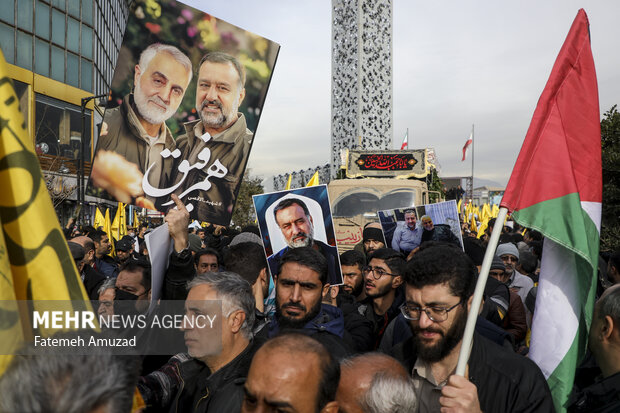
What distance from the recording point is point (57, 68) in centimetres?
2814

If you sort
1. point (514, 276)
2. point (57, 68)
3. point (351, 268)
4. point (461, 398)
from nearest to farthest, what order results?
point (461, 398) → point (351, 268) → point (514, 276) → point (57, 68)

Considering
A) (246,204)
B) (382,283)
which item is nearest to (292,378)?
(382,283)

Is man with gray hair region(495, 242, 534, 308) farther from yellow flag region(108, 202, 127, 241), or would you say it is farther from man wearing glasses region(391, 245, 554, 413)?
yellow flag region(108, 202, 127, 241)

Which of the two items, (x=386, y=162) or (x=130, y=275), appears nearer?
(x=130, y=275)

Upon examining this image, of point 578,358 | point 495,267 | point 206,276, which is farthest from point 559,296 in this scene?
point 495,267

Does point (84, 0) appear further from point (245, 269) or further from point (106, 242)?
point (245, 269)

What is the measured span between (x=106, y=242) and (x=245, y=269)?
5.10m

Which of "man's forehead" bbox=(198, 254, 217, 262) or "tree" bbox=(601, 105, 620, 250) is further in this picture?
"tree" bbox=(601, 105, 620, 250)

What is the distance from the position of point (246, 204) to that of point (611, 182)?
2239cm

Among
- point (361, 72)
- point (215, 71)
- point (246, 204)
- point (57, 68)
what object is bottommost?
point (246, 204)

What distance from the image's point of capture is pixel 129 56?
155 inches

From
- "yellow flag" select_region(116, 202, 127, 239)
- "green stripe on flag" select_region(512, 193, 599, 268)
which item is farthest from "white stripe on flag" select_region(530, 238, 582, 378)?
"yellow flag" select_region(116, 202, 127, 239)

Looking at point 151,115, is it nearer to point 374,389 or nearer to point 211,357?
point 211,357

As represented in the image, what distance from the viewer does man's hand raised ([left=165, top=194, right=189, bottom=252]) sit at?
11.9 ft
